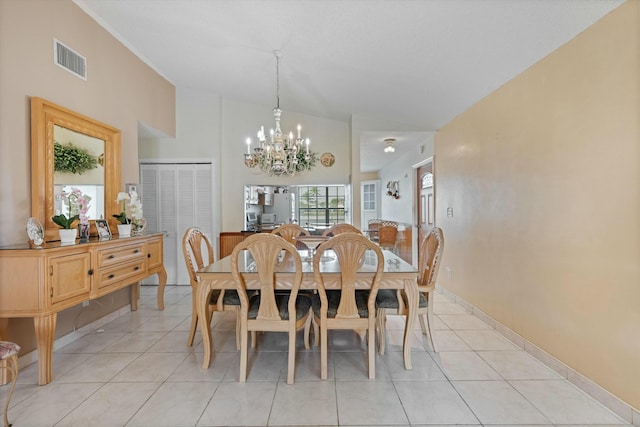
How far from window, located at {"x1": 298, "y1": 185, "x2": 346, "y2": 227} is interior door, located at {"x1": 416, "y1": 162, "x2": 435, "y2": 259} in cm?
137

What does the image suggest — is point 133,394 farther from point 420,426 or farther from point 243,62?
point 243,62

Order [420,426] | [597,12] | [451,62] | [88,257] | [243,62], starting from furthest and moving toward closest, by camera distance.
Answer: [243,62], [451,62], [88,257], [597,12], [420,426]

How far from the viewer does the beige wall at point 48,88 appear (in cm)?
233

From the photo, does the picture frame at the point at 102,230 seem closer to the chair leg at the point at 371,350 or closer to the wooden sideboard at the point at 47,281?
the wooden sideboard at the point at 47,281

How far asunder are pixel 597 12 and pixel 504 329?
8.21 ft

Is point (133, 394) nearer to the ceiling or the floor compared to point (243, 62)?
nearer to the floor

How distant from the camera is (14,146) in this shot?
2.37 m

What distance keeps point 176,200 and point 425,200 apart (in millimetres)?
4032

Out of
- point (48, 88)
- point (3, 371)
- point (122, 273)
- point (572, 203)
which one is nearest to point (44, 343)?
point (3, 371)

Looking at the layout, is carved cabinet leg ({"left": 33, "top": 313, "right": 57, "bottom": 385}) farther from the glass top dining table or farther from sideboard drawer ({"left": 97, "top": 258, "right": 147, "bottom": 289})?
the glass top dining table

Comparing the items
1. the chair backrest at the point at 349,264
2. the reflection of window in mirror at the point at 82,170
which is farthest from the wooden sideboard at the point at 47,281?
the chair backrest at the point at 349,264

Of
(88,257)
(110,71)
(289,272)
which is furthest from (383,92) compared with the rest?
(88,257)

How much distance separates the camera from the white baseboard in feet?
5.91

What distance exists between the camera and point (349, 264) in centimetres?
217
